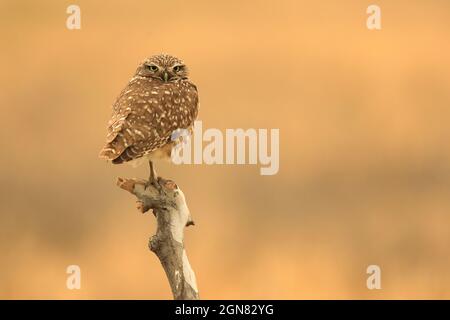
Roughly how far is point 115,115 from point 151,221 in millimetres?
3613

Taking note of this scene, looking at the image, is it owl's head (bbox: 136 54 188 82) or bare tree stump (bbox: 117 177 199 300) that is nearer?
bare tree stump (bbox: 117 177 199 300)

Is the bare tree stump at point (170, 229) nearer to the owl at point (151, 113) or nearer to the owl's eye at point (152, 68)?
the owl at point (151, 113)

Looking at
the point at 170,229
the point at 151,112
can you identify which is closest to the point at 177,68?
the point at 151,112

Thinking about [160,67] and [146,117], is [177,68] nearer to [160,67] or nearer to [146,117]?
[160,67]

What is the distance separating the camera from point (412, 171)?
9758 mm

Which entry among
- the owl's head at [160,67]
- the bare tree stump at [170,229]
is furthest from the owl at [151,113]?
the bare tree stump at [170,229]

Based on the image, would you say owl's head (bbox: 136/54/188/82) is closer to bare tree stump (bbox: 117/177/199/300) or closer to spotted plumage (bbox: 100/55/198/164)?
spotted plumage (bbox: 100/55/198/164)

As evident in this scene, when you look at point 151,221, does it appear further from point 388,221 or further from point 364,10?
point 364,10

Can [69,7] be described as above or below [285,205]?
above

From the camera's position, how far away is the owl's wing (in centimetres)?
547

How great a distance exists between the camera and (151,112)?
5.71 metres

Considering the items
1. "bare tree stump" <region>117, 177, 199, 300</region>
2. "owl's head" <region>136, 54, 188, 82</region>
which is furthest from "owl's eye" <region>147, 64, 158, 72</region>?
"bare tree stump" <region>117, 177, 199, 300</region>

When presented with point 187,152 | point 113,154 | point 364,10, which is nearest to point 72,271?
point 187,152

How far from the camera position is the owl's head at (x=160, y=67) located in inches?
235
